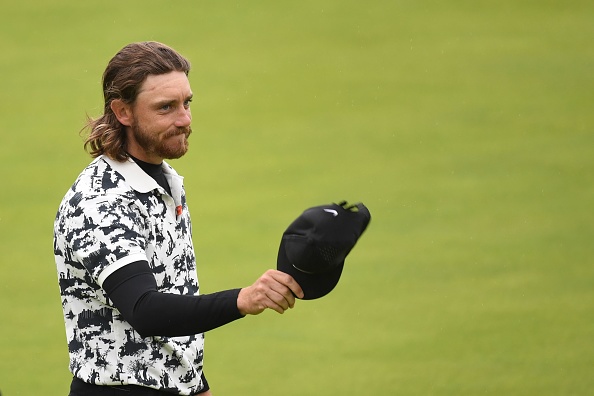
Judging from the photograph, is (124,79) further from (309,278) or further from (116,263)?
(309,278)

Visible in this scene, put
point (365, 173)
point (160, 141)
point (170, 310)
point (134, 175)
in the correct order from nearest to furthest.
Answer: point (170, 310)
point (134, 175)
point (160, 141)
point (365, 173)

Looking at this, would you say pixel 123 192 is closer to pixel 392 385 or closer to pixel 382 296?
pixel 392 385

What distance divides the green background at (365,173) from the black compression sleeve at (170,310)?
2.72 metres

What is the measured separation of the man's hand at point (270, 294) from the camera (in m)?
2.54

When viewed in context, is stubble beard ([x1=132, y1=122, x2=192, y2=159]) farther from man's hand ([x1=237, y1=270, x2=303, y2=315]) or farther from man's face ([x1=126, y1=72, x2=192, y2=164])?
man's hand ([x1=237, y1=270, x2=303, y2=315])

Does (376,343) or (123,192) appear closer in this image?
(123,192)

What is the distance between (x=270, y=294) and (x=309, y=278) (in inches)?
4.7

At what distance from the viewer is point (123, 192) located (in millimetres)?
2752

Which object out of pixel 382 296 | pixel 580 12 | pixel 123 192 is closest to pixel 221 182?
pixel 382 296

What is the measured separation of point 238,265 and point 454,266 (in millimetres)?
1317

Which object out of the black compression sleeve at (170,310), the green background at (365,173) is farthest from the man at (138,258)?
the green background at (365,173)

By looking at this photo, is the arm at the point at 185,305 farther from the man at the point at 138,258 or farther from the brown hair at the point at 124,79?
the brown hair at the point at 124,79

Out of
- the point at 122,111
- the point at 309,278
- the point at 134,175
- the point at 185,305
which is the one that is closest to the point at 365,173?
the point at 122,111

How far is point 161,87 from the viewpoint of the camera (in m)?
2.96
